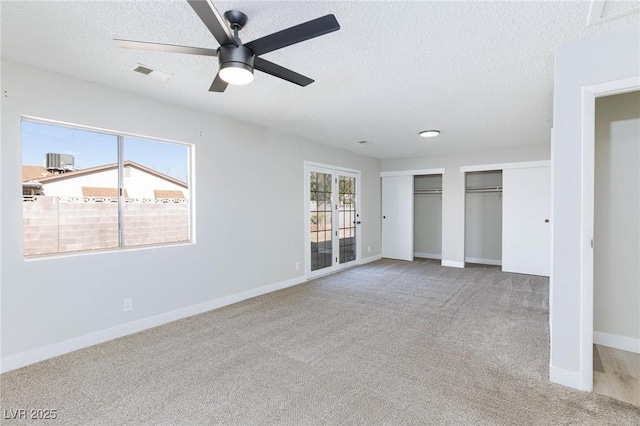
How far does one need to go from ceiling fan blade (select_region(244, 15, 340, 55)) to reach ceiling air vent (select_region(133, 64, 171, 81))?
4.42 feet

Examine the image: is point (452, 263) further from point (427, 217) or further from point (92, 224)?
point (92, 224)

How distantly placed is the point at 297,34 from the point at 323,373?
7.67 ft

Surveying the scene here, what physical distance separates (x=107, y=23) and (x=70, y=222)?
1878 mm

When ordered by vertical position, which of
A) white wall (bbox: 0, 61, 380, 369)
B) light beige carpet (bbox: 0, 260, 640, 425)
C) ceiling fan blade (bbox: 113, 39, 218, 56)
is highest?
ceiling fan blade (bbox: 113, 39, 218, 56)

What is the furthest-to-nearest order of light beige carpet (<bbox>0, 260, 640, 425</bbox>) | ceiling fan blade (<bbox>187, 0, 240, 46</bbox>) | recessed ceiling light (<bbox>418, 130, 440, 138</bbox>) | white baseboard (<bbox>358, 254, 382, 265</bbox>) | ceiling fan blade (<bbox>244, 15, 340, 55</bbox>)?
1. white baseboard (<bbox>358, 254, 382, 265</bbox>)
2. recessed ceiling light (<bbox>418, 130, 440, 138</bbox>)
3. light beige carpet (<bbox>0, 260, 640, 425</bbox>)
4. ceiling fan blade (<bbox>244, 15, 340, 55</bbox>)
5. ceiling fan blade (<bbox>187, 0, 240, 46</bbox>)

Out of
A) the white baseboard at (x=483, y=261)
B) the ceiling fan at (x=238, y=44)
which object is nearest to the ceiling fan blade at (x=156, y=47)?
the ceiling fan at (x=238, y=44)

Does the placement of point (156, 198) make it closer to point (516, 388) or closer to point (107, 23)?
point (107, 23)

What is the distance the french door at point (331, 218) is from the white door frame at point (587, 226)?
3.80 m

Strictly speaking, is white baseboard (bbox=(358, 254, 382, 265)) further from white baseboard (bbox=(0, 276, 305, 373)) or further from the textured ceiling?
the textured ceiling

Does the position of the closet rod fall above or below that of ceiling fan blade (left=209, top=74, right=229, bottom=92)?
below

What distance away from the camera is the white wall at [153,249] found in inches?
100

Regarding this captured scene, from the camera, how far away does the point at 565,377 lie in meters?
2.24

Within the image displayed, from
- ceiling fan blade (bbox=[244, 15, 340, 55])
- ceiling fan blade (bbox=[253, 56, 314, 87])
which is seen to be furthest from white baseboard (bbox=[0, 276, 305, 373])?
ceiling fan blade (bbox=[244, 15, 340, 55])

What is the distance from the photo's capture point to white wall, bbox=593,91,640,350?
8.88 feet
